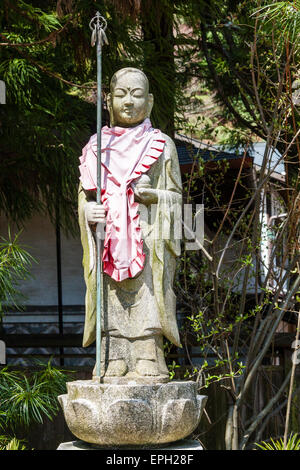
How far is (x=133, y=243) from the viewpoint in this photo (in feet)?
13.7

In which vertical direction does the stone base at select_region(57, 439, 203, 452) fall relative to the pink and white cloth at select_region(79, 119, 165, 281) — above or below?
below

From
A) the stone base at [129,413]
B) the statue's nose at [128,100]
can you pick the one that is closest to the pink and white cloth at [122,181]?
the statue's nose at [128,100]

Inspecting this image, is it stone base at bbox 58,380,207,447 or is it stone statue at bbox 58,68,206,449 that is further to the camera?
stone statue at bbox 58,68,206,449

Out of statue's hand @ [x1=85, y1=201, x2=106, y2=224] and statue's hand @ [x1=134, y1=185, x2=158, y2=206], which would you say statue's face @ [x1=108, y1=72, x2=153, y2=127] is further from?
statue's hand @ [x1=85, y1=201, x2=106, y2=224]

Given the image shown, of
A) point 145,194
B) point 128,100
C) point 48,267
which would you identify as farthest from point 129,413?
point 48,267

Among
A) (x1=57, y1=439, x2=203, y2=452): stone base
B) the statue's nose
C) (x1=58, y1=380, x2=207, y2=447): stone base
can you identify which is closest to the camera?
(x1=58, y1=380, x2=207, y2=447): stone base

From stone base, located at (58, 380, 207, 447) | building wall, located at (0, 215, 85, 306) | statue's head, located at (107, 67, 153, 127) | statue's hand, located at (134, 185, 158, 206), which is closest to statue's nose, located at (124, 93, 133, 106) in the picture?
statue's head, located at (107, 67, 153, 127)

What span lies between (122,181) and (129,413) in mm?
1375

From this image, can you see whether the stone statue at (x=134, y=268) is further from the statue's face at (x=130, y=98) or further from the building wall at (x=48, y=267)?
the building wall at (x=48, y=267)

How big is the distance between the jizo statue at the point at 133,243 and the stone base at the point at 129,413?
0.55 feet

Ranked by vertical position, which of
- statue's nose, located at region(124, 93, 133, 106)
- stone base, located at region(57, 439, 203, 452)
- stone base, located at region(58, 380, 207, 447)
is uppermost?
statue's nose, located at region(124, 93, 133, 106)

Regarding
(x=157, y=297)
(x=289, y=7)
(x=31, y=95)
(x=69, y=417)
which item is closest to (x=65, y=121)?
(x=31, y=95)

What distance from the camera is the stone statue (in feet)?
12.6

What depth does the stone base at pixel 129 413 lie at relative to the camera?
12.3ft
